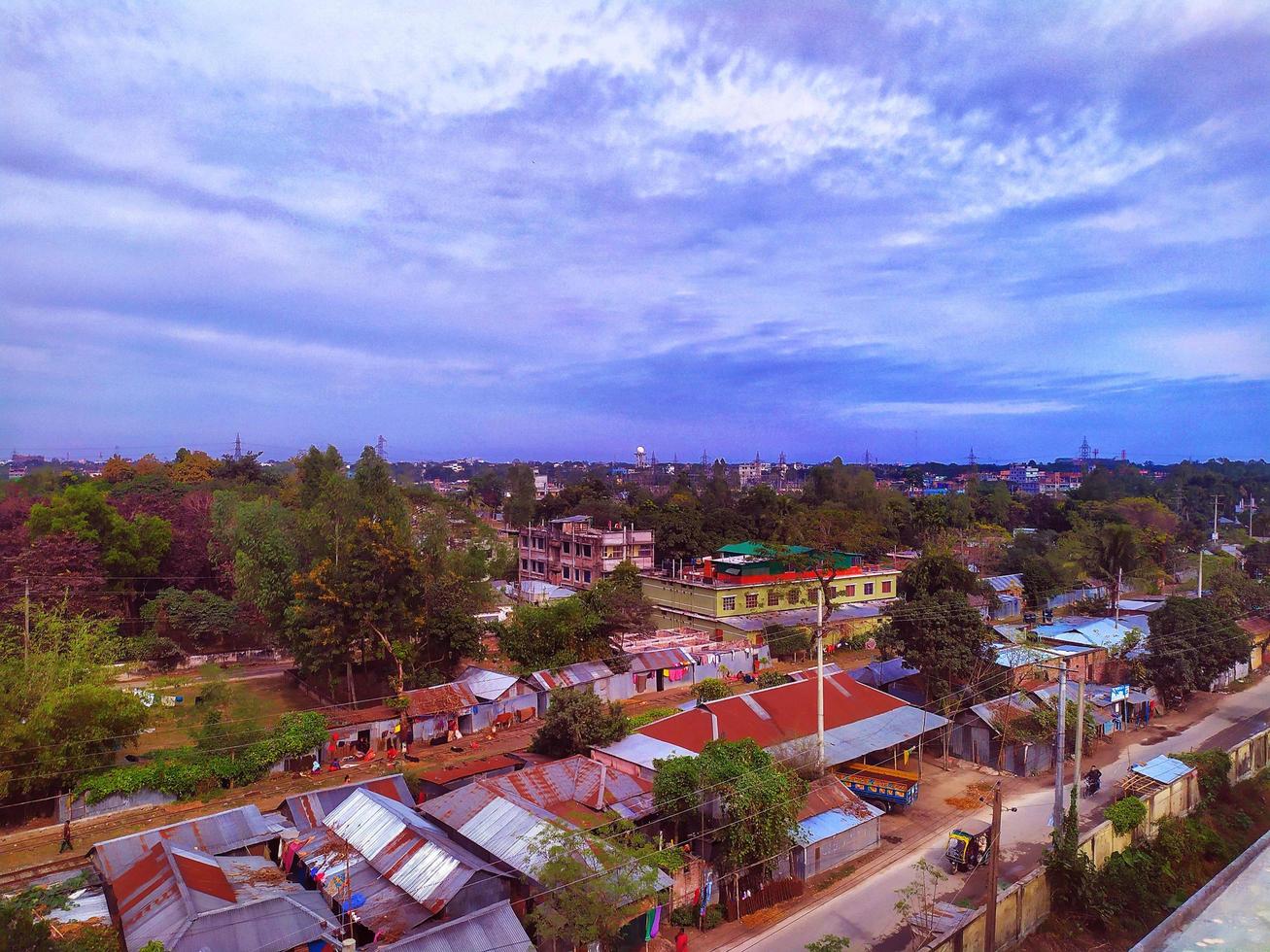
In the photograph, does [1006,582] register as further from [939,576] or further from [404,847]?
[404,847]

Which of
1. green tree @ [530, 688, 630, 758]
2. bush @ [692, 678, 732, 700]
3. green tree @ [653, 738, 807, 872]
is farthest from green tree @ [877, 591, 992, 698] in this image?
green tree @ [653, 738, 807, 872]

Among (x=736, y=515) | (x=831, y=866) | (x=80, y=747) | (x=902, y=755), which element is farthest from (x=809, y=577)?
(x=80, y=747)

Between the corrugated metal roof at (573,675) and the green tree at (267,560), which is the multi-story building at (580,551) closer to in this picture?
the corrugated metal roof at (573,675)

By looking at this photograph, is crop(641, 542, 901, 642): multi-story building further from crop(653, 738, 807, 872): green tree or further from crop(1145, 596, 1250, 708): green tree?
crop(653, 738, 807, 872): green tree

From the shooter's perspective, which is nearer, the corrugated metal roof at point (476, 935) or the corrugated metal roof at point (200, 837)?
the corrugated metal roof at point (476, 935)

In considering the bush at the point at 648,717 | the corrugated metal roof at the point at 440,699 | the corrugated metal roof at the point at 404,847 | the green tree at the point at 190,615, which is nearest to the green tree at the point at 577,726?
the bush at the point at 648,717

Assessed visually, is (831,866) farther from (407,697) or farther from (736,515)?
(736,515)
